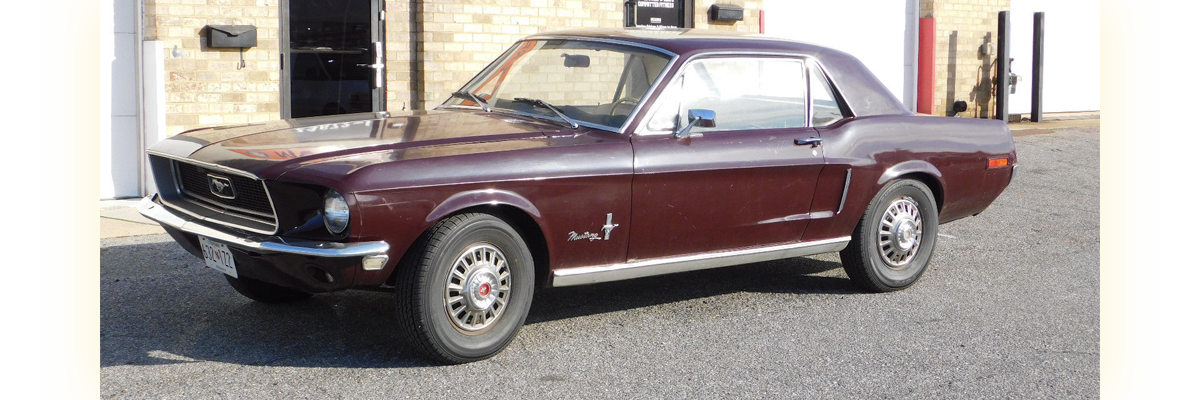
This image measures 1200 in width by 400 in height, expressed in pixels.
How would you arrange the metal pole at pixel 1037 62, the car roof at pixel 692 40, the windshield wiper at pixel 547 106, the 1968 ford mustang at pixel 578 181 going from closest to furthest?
the 1968 ford mustang at pixel 578 181
the windshield wiper at pixel 547 106
the car roof at pixel 692 40
the metal pole at pixel 1037 62

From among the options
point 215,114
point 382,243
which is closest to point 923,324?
point 382,243

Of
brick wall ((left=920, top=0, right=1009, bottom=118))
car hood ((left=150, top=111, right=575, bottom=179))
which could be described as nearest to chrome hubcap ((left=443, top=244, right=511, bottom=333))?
car hood ((left=150, top=111, right=575, bottom=179))

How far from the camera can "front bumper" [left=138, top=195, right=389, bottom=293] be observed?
444 cm

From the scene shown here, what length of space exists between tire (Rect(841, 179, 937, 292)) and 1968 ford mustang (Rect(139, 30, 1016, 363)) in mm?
12

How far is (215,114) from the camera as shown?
9539mm

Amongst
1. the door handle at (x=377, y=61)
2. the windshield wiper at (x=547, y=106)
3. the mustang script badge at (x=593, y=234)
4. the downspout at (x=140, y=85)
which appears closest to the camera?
the mustang script badge at (x=593, y=234)

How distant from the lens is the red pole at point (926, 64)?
14477 millimetres

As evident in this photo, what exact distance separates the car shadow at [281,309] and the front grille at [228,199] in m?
0.60

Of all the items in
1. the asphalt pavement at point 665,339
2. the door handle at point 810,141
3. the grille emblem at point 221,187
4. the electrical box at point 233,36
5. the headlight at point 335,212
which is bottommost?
the asphalt pavement at point 665,339

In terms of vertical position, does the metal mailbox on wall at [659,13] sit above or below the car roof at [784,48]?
above

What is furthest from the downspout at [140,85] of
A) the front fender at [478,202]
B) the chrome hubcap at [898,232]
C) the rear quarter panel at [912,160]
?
the chrome hubcap at [898,232]

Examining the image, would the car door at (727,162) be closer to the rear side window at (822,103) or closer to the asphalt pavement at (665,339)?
the rear side window at (822,103)

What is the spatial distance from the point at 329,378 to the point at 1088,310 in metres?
3.88

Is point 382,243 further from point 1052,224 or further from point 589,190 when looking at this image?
point 1052,224
